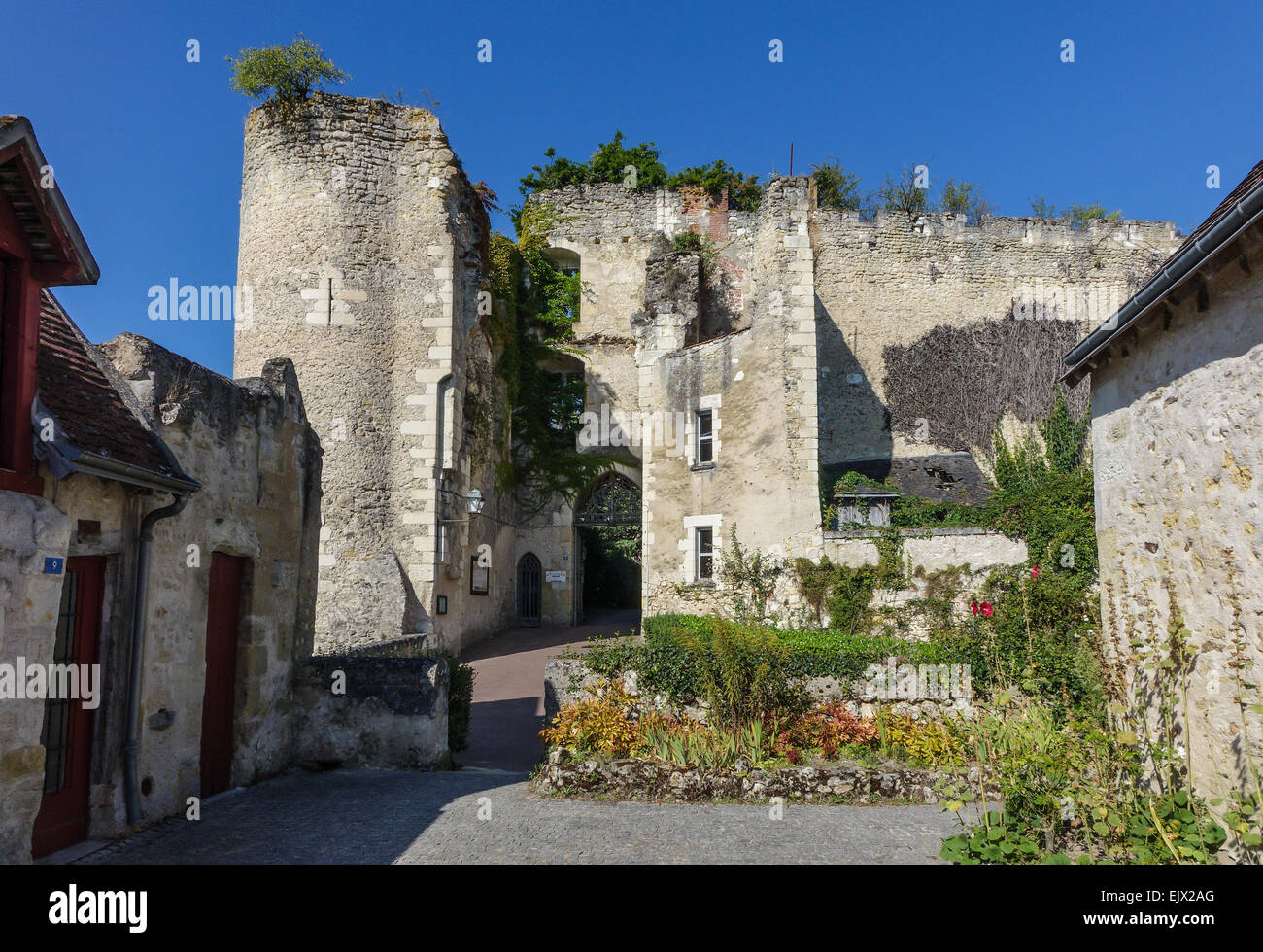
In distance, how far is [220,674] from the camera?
724cm

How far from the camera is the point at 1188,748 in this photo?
492 cm

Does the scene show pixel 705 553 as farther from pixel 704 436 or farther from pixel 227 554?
pixel 227 554

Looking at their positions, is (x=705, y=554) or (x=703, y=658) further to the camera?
(x=705, y=554)

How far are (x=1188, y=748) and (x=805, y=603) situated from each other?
916cm

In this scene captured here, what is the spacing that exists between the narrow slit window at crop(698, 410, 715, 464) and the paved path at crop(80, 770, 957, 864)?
31.7 ft

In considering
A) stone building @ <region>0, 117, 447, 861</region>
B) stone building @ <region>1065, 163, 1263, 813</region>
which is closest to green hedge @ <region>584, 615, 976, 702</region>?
stone building @ <region>0, 117, 447, 861</region>

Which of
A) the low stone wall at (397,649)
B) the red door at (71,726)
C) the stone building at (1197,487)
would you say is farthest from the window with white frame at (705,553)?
the red door at (71,726)

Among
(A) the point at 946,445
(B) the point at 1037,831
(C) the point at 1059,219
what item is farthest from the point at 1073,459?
(B) the point at 1037,831

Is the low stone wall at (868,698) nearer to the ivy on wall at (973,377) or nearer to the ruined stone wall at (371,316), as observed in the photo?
the ruined stone wall at (371,316)

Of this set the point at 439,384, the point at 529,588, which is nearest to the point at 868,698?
the point at 439,384

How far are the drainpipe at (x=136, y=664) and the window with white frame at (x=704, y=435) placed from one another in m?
11.2

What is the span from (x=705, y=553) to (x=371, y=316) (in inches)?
317

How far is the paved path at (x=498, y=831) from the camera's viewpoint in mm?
5535
